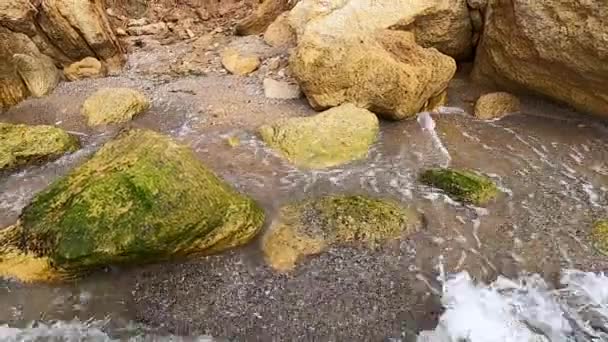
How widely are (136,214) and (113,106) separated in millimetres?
3298

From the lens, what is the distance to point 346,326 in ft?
13.2

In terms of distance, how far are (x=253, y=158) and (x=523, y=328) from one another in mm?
3418

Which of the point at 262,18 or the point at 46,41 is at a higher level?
the point at 46,41

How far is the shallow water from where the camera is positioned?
4.07m

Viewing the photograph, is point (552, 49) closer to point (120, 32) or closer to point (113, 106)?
point (113, 106)

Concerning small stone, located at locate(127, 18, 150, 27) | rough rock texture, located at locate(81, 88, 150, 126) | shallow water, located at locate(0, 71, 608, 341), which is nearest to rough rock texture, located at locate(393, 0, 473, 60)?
shallow water, located at locate(0, 71, 608, 341)

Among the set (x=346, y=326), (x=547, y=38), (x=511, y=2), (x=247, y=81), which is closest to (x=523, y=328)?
(x=346, y=326)

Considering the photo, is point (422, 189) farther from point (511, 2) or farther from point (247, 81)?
point (247, 81)

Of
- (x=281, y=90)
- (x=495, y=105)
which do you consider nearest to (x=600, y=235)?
(x=495, y=105)

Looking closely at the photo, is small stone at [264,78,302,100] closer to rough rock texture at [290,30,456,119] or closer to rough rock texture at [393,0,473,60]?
rough rock texture at [290,30,456,119]

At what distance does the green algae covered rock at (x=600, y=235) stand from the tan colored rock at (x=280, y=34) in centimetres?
575

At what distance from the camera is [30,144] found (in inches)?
244

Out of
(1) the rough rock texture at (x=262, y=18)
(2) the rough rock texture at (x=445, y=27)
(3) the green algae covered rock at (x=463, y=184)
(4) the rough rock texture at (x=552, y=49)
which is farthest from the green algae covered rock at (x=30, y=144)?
(4) the rough rock texture at (x=552, y=49)

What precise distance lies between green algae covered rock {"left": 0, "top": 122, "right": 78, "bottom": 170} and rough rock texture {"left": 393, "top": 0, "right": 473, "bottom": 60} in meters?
4.64
